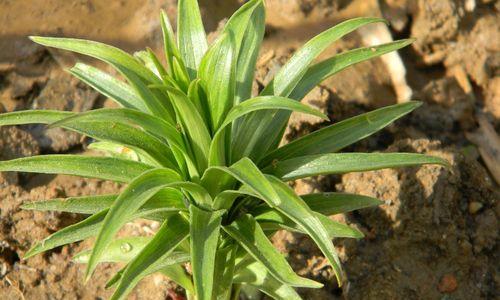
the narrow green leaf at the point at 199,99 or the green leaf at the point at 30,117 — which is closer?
the narrow green leaf at the point at 199,99

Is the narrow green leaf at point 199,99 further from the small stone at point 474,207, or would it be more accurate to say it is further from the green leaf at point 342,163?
the small stone at point 474,207

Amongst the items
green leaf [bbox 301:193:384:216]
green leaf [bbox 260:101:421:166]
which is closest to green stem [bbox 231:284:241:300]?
green leaf [bbox 301:193:384:216]

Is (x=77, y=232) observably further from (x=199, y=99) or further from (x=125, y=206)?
(x=199, y=99)

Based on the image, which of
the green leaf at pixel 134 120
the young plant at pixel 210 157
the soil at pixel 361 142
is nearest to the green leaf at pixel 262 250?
the young plant at pixel 210 157

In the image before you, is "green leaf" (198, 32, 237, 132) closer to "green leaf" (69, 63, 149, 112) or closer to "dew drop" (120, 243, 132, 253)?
"green leaf" (69, 63, 149, 112)

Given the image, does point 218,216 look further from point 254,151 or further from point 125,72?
point 125,72

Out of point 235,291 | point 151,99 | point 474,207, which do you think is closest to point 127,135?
point 151,99

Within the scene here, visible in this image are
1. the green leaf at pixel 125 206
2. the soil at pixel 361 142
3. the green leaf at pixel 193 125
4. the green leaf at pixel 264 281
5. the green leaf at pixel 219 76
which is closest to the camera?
the green leaf at pixel 125 206
